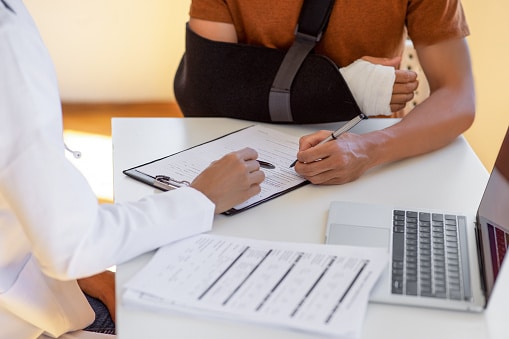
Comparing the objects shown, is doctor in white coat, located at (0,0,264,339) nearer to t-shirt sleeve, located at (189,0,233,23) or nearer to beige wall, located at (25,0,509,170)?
t-shirt sleeve, located at (189,0,233,23)

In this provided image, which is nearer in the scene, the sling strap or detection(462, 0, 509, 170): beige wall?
the sling strap

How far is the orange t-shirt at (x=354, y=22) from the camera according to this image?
1503 millimetres

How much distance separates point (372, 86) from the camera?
142 cm

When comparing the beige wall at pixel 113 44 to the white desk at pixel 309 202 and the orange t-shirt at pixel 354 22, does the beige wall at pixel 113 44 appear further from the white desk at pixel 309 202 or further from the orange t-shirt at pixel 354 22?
the white desk at pixel 309 202

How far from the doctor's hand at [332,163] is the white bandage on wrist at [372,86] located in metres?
0.18

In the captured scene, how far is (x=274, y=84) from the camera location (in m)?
1.47

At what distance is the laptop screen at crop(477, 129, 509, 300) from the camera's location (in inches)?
36.1

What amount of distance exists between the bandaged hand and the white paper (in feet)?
0.50

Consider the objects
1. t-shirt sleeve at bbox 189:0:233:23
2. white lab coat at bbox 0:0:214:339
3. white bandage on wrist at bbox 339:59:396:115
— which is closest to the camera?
white lab coat at bbox 0:0:214:339

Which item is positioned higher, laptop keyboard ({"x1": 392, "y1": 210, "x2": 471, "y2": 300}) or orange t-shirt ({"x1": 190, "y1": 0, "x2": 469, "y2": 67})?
orange t-shirt ({"x1": 190, "y1": 0, "x2": 469, "y2": 67})

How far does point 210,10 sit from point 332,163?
A: 540 mm

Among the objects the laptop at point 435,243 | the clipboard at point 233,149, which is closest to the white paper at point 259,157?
the clipboard at point 233,149

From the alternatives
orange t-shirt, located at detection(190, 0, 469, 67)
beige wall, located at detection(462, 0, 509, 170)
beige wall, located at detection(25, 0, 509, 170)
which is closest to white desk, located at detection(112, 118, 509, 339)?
orange t-shirt, located at detection(190, 0, 469, 67)

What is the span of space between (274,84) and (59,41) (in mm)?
2000
